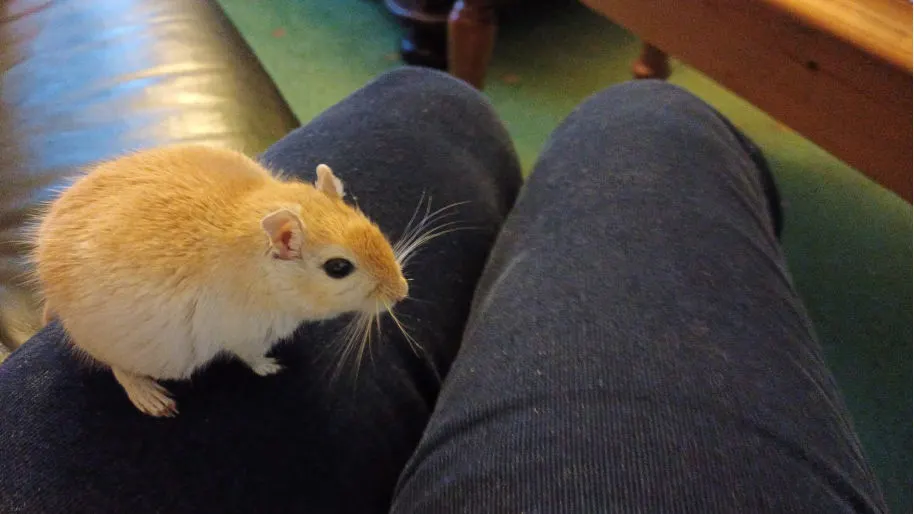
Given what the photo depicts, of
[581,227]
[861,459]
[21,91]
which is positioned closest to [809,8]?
[581,227]

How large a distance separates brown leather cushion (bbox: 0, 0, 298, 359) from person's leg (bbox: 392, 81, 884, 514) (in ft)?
1.72

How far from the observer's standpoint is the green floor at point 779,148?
4.07 feet

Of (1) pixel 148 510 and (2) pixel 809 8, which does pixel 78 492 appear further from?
(2) pixel 809 8

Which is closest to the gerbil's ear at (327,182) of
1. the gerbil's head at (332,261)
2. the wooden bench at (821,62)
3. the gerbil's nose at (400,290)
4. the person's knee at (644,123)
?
the gerbil's head at (332,261)

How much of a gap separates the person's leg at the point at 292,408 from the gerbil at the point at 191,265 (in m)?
0.03

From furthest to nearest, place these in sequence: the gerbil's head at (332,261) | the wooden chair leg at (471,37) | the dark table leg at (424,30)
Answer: the dark table leg at (424,30) → the wooden chair leg at (471,37) → the gerbil's head at (332,261)

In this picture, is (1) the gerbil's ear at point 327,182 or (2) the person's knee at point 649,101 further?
(2) the person's knee at point 649,101

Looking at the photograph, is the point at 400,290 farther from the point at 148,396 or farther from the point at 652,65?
the point at 652,65

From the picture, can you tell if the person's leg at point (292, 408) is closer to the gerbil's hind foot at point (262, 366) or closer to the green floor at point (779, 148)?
the gerbil's hind foot at point (262, 366)

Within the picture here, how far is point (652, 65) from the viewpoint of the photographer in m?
1.71

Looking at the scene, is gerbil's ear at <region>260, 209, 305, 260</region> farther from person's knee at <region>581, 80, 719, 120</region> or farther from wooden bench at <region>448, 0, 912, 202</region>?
wooden bench at <region>448, 0, 912, 202</region>

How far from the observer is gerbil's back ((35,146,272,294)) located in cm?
56

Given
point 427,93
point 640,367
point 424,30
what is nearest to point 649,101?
point 427,93

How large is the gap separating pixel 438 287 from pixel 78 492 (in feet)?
1.38
